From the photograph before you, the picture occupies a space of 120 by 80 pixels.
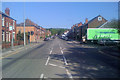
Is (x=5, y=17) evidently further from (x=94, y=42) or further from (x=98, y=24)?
(x=98, y=24)

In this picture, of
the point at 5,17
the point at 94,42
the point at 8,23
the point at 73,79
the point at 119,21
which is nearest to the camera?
the point at 73,79

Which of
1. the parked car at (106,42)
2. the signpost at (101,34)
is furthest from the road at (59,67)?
the signpost at (101,34)

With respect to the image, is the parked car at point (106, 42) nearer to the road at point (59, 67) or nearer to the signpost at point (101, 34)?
the signpost at point (101, 34)

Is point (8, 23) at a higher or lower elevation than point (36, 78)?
higher

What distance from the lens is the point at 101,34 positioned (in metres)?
37.8

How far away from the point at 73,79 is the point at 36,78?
178 cm

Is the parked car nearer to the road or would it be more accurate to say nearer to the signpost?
the signpost

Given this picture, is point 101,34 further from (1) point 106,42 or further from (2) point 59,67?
(2) point 59,67

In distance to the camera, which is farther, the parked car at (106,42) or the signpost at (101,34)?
the signpost at (101,34)

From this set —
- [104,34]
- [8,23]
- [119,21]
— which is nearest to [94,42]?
[104,34]

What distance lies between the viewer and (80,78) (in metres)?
7.24

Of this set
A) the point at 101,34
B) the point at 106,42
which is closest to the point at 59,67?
the point at 106,42

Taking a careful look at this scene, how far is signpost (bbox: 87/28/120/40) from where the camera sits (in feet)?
121

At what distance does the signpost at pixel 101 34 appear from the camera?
36.8 m
